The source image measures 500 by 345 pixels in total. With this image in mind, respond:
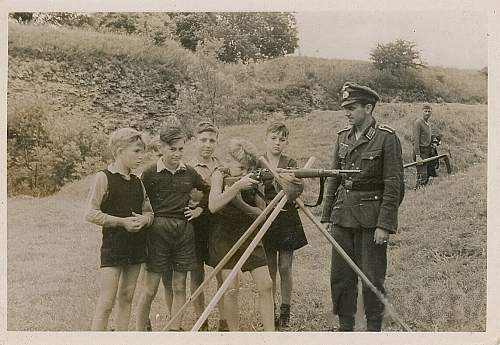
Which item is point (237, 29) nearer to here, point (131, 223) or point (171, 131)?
point (171, 131)

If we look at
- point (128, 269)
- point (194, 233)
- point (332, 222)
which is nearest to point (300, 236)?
point (332, 222)

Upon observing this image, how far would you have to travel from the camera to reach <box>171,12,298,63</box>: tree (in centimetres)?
508

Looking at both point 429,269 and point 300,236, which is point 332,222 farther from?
point 429,269

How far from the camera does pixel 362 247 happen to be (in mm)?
4828

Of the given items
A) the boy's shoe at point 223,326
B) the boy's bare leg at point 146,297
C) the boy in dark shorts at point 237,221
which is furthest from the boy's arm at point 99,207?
the boy's shoe at point 223,326

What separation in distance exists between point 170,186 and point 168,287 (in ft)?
2.20

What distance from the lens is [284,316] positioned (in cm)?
498

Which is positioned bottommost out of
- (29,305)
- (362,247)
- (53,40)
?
(29,305)

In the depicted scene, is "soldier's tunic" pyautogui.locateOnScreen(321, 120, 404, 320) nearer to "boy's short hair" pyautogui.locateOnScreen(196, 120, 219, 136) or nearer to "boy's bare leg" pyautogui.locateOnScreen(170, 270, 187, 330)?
"boy's short hair" pyautogui.locateOnScreen(196, 120, 219, 136)

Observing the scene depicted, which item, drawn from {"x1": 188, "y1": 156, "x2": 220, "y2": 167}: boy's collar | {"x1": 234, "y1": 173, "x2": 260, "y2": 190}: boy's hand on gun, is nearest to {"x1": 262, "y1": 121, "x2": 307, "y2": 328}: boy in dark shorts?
{"x1": 234, "y1": 173, "x2": 260, "y2": 190}: boy's hand on gun

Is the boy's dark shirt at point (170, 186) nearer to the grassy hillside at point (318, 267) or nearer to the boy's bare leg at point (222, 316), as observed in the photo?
the grassy hillside at point (318, 267)

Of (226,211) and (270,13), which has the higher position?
(270,13)

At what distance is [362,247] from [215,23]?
181 centimetres

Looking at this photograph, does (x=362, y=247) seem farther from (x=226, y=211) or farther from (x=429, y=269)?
(x=226, y=211)
